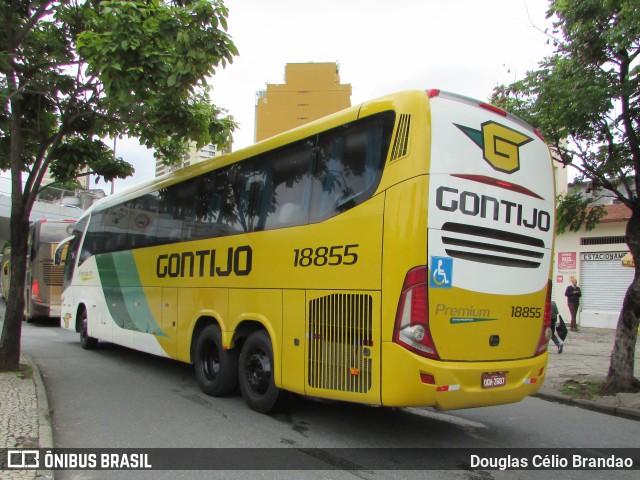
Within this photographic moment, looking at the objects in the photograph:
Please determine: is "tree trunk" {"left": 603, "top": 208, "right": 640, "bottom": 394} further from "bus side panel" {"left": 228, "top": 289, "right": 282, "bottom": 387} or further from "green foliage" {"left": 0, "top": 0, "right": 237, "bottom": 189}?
"green foliage" {"left": 0, "top": 0, "right": 237, "bottom": 189}

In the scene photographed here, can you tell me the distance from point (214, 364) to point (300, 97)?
263ft

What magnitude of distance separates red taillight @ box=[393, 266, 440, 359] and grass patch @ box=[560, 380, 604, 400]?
4765mm

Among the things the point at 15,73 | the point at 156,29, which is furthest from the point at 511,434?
the point at 15,73

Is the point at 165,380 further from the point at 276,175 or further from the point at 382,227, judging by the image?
the point at 382,227

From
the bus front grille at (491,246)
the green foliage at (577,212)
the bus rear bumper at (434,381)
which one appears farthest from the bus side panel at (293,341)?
the green foliage at (577,212)

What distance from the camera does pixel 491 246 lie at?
5086 mm

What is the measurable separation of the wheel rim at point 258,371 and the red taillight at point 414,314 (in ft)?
7.46

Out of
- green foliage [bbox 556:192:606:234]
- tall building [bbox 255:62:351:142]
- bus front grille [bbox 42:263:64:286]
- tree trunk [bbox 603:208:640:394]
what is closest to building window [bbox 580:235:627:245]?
green foliage [bbox 556:192:606:234]

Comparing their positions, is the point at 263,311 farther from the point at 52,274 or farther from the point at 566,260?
the point at 566,260

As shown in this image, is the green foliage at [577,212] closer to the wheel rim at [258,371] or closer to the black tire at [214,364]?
the wheel rim at [258,371]

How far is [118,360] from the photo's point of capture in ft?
35.6

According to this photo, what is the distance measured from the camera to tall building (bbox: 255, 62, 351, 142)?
82.3 m

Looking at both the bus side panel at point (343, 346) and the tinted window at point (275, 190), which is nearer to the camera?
the bus side panel at point (343, 346)

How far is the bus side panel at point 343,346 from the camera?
189 inches
